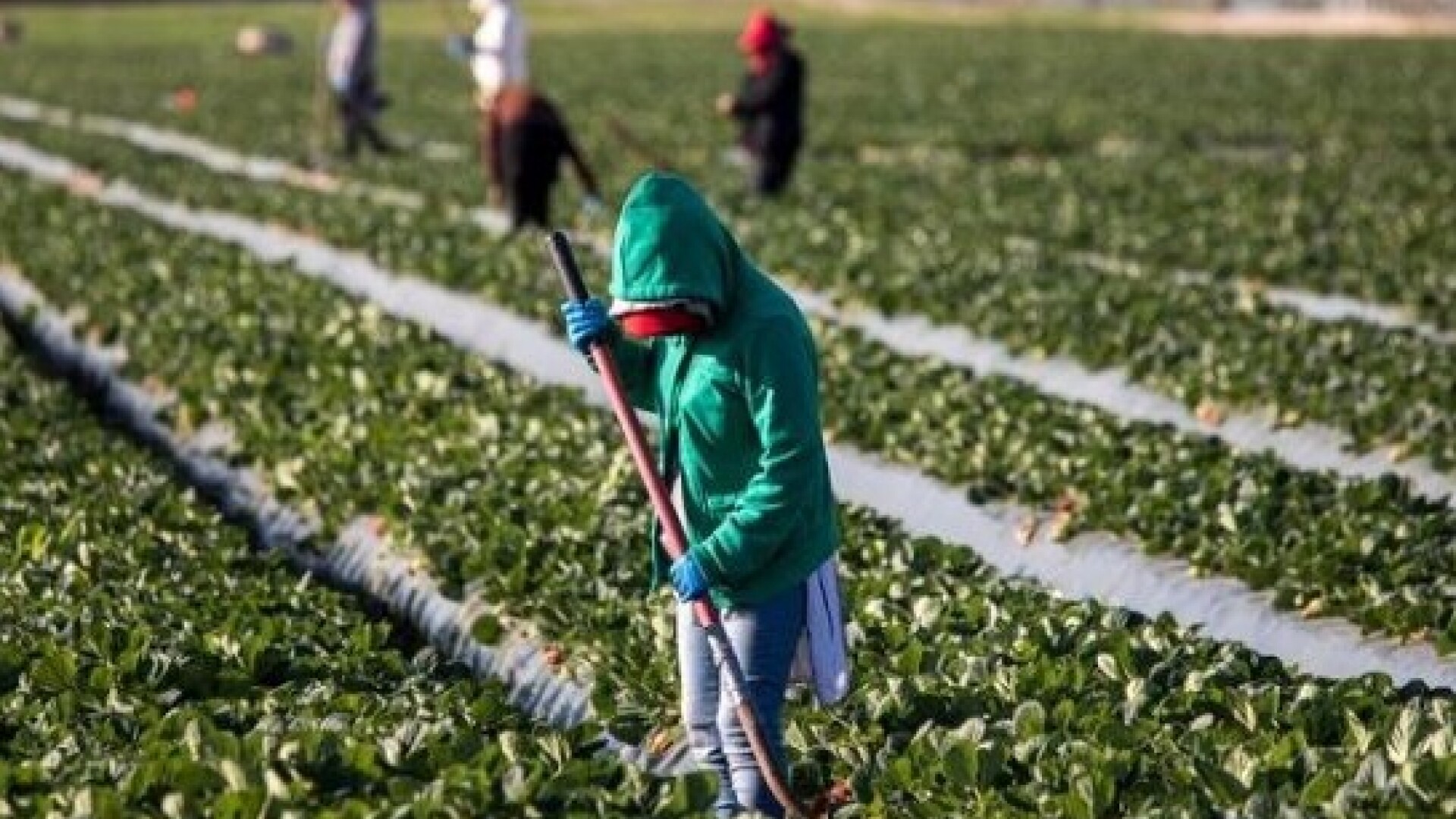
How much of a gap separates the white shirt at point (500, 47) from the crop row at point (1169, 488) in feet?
24.6

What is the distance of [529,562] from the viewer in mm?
10742

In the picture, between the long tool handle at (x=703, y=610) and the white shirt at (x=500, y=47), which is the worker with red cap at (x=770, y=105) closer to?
the white shirt at (x=500, y=47)

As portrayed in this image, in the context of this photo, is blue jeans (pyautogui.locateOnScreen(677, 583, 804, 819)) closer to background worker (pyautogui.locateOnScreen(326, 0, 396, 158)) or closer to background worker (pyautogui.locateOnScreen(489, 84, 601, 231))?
background worker (pyautogui.locateOnScreen(489, 84, 601, 231))

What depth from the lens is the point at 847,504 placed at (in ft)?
39.3

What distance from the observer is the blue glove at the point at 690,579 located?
6902mm

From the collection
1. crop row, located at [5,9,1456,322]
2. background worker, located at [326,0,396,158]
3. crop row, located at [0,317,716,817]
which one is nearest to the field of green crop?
crop row, located at [0,317,716,817]

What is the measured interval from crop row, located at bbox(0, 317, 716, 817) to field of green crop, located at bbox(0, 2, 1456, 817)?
2cm

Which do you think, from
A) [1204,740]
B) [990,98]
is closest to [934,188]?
[990,98]

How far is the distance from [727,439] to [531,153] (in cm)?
1537

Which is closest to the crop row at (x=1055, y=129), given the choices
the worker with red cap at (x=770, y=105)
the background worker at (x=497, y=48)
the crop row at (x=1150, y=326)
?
the worker with red cap at (x=770, y=105)

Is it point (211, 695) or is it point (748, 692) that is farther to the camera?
point (211, 695)

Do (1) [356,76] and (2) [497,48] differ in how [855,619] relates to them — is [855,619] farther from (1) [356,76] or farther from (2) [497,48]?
(1) [356,76]

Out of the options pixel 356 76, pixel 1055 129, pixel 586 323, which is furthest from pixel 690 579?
pixel 1055 129

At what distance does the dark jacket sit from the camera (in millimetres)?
24266
